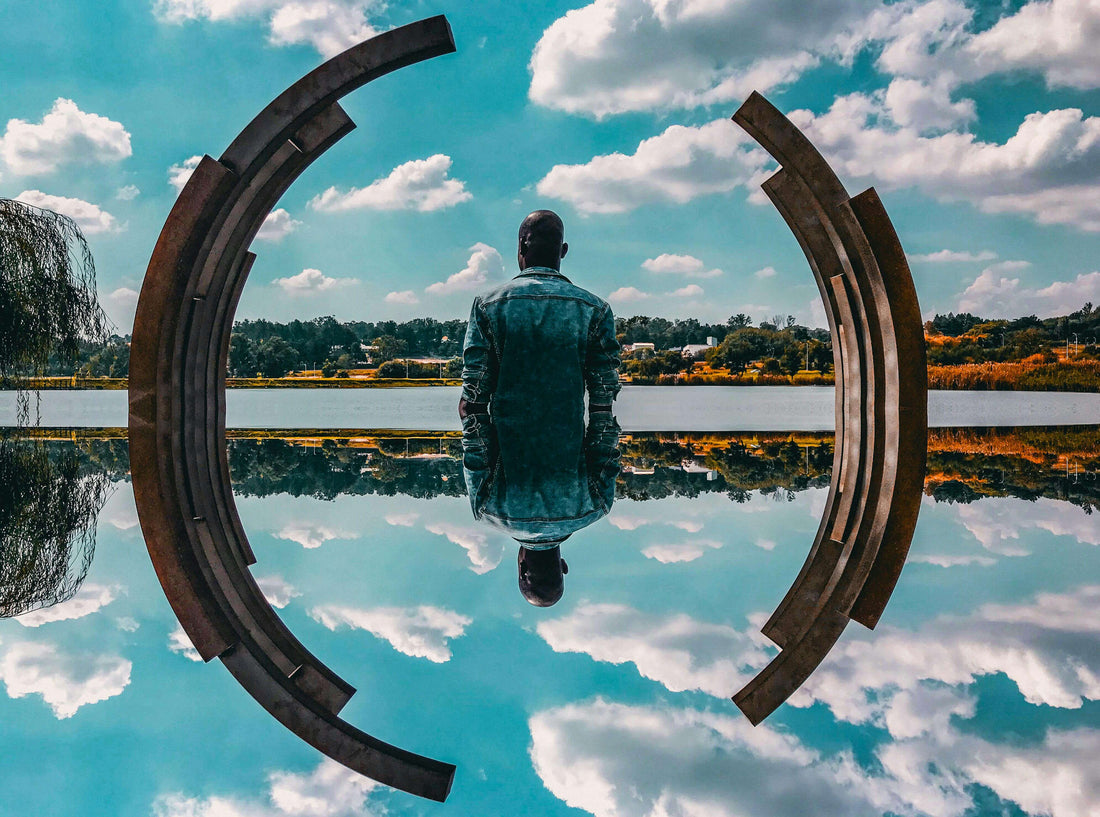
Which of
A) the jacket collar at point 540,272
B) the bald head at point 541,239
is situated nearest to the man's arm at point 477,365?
the jacket collar at point 540,272

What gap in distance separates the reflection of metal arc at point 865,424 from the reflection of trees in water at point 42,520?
267 inches

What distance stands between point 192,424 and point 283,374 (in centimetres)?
5062

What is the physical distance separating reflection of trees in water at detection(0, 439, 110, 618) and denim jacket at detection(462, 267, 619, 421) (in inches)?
186

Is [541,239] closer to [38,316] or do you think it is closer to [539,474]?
[539,474]

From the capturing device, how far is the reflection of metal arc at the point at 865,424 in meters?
4.20

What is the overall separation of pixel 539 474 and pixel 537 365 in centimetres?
95

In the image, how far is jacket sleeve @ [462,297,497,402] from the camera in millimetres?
6152

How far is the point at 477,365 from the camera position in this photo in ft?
20.2

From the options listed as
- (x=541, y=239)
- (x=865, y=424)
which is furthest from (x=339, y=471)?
(x=865, y=424)

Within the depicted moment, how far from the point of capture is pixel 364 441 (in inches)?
562

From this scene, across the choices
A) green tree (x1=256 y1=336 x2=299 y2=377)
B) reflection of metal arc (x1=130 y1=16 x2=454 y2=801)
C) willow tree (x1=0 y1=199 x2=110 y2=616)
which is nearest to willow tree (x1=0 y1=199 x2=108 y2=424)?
willow tree (x1=0 y1=199 x2=110 y2=616)

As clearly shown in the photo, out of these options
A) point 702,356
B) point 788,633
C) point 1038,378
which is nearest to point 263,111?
point 788,633

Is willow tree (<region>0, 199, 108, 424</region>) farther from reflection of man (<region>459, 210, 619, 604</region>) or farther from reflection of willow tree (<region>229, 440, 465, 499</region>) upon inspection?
reflection of man (<region>459, 210, 619, 604</region>)

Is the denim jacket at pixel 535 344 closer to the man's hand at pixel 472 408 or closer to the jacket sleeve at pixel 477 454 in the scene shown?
the man's hand at pixel 472 408
